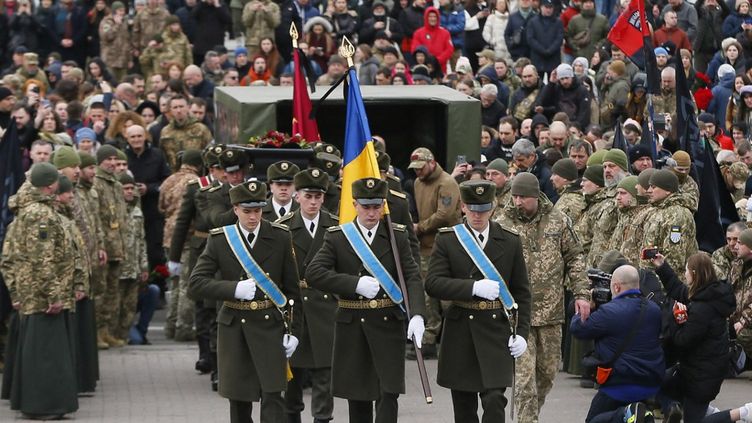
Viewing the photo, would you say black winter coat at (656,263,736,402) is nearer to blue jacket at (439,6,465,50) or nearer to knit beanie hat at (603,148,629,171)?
knit beanie hat at (603,148,629,171)

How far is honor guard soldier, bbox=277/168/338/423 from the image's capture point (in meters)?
13.3

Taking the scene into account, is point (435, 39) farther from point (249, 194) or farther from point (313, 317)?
point (249, 194)

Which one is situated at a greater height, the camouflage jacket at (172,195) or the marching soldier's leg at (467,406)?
the camouflage jacket at (172,195)

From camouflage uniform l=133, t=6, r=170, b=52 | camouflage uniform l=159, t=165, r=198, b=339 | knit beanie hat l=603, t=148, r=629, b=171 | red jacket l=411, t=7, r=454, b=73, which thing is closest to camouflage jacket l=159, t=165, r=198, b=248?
camouflage uniform l=159, t=165, r=198, b=339

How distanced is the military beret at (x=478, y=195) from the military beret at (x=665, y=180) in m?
2.60

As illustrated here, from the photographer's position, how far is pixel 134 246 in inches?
703

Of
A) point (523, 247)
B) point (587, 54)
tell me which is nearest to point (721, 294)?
point (523, 247)

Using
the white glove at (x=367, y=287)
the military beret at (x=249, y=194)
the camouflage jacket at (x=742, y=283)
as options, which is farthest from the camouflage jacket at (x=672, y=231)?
the military beret at (x=249, y=194)

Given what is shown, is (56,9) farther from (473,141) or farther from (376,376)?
(376,376)

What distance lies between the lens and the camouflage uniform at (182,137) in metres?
20.6

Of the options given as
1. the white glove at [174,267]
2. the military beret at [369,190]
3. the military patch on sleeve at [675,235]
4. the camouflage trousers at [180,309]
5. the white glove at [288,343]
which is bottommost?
the camouflage trousers at [180,309]

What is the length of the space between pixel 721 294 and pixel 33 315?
5.53m

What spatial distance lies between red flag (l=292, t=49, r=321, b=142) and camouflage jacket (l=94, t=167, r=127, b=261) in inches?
77.5

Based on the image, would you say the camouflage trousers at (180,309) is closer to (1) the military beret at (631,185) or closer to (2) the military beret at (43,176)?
(2) the military beret at (43,176)
